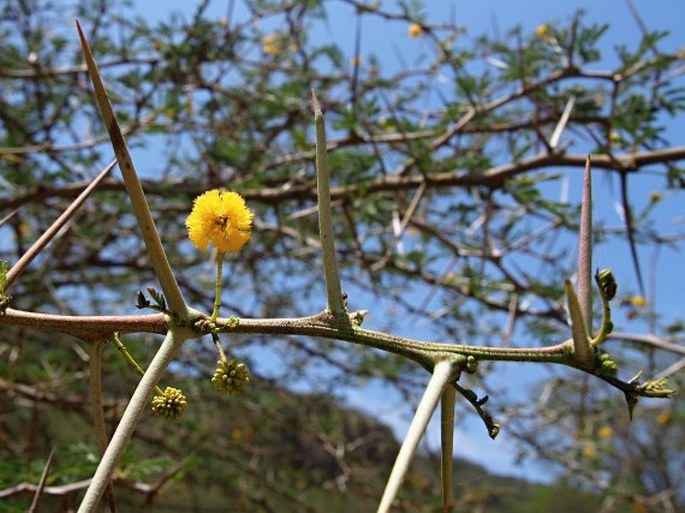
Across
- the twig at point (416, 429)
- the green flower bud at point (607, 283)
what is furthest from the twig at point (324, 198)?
the green flower bud at point (607, 283)

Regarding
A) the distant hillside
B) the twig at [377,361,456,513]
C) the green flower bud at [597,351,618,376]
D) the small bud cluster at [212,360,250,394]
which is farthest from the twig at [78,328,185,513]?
the distant hillside

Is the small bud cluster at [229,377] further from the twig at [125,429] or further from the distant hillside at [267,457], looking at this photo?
the distant hillside at [267,457]

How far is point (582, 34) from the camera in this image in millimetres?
2514

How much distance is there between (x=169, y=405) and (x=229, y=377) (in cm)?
6

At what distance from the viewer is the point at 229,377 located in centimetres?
67

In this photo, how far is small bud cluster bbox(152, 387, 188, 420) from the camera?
67cm

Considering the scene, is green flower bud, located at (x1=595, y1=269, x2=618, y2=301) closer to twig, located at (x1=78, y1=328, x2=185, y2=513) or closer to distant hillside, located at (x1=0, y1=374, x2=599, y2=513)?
twig, located at (x1=78, y1=328, x2=185, y2=513)

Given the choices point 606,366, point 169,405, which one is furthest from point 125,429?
point 606,366

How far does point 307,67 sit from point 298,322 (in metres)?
3.52

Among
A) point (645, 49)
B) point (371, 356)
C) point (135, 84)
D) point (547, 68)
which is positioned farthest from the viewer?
point (371, 356)

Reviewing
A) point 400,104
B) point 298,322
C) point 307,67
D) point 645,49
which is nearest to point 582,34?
point 645,49

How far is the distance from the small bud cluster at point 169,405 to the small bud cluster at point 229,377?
40mm

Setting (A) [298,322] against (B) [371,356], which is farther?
(B) [371,356]

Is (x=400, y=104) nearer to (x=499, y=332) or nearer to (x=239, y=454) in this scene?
(x=499, y=332)
